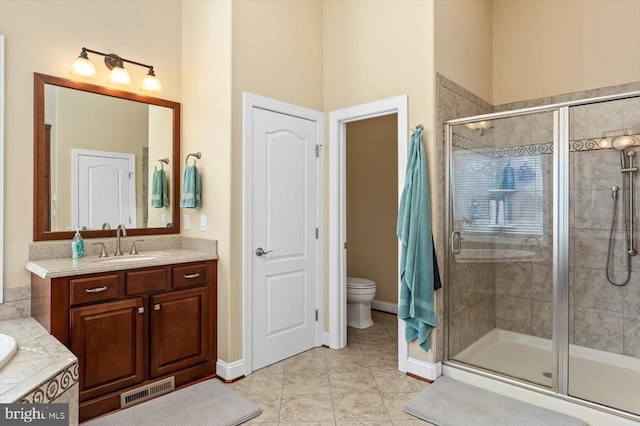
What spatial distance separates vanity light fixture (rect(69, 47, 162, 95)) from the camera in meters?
2.68

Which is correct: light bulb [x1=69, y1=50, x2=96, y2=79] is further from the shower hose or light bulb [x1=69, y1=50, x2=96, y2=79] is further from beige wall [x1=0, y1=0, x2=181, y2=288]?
the shower hose

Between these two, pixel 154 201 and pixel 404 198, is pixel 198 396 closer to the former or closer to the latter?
pixel 154 201

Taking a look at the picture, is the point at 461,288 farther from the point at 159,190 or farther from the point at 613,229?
the point at 159,190

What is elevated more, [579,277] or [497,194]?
[497,194]

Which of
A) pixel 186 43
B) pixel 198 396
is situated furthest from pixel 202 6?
pixel 198 396

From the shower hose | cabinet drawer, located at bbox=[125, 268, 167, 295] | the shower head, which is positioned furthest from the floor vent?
the shower head

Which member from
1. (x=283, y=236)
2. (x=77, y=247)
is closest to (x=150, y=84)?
(x=77, y=247)

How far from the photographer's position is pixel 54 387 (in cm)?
164

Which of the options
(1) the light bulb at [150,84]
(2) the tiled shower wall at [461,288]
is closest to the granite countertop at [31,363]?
(1) the light bulb at [150,84]

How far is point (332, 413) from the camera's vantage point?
93.3 inches

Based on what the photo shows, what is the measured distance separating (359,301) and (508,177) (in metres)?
1.94

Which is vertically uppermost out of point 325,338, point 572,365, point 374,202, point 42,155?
point 42,155

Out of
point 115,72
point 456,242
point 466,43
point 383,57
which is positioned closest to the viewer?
point 115,72

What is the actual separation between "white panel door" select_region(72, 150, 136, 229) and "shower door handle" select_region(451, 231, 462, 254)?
2529mm
